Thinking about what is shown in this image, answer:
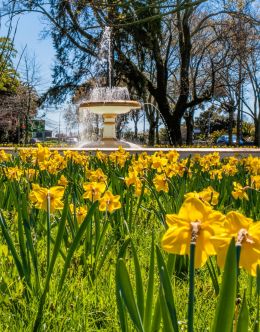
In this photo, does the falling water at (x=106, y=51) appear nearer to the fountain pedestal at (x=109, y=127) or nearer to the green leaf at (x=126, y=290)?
Result: the fountain pedestal at (x=109, y=127)

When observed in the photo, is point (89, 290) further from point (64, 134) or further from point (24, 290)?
point (64, 134)

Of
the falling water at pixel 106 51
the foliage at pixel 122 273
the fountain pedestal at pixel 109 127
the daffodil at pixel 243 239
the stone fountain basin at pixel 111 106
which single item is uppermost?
the falling water at pixel 106 51

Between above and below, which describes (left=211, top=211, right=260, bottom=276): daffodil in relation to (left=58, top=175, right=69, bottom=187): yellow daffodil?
above

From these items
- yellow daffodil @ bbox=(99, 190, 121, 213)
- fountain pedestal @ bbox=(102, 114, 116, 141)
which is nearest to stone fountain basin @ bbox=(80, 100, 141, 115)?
fountain pedestal @ bbox=(102, 114, 116, 141)

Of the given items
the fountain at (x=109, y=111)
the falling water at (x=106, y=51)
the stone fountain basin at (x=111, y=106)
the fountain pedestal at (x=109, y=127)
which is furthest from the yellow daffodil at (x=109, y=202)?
the falling water at (x=106, y=51)

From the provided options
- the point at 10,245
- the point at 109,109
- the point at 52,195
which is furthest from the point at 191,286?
the point at 109,109

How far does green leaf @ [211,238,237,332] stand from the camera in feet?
2.40

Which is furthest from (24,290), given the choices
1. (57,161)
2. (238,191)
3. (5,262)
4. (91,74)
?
(91,74)

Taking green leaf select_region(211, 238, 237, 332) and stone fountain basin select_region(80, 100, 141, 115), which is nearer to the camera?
green leaf select_region(211, 238, 237, 332)

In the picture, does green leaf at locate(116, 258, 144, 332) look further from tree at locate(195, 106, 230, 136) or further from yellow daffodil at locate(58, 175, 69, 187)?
tree at locate(195, 106, 230, 136)

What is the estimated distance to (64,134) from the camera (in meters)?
59.4

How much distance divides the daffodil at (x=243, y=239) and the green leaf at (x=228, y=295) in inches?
1.5

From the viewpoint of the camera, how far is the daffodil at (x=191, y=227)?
30.2 inches

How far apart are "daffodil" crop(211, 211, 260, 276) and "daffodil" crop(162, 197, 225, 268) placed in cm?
1
